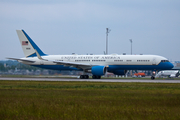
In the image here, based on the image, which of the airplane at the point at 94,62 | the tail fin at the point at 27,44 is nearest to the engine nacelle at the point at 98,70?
the airplane at the point at 94,62

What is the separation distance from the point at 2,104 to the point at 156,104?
26.9 ft

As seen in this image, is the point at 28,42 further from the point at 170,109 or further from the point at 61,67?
the point at 170,109

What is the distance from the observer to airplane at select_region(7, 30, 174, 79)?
5078cm

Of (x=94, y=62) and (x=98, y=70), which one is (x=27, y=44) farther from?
→ (x=98, y=70)

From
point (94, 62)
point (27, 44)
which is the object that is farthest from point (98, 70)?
point (27, 44)

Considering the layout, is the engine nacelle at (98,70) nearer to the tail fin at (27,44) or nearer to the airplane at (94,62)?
the airplane at (94,62)

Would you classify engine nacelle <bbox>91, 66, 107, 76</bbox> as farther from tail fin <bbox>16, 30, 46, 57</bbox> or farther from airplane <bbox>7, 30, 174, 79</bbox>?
tail fin <bbox>16, 30, 46, 57</bbox>

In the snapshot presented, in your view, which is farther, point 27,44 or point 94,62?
point 27,44

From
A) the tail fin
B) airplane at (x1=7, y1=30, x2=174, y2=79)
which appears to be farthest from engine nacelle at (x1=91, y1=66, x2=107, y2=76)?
the tail fin

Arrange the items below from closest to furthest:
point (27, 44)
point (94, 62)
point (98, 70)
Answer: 1. point (98, 70)
2. point (94, 62)
3. point (27, 44)

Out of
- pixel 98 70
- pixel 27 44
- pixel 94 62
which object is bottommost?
pixel 98 70

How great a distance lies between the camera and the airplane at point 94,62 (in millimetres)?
50781

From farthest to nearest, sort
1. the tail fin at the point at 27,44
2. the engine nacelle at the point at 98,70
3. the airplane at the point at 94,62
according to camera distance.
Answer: the tail fin at the point at 27,44 < the airplane at the point at 94,62 < the engine nacelle at the point at 98,70

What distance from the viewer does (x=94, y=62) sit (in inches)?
2133
